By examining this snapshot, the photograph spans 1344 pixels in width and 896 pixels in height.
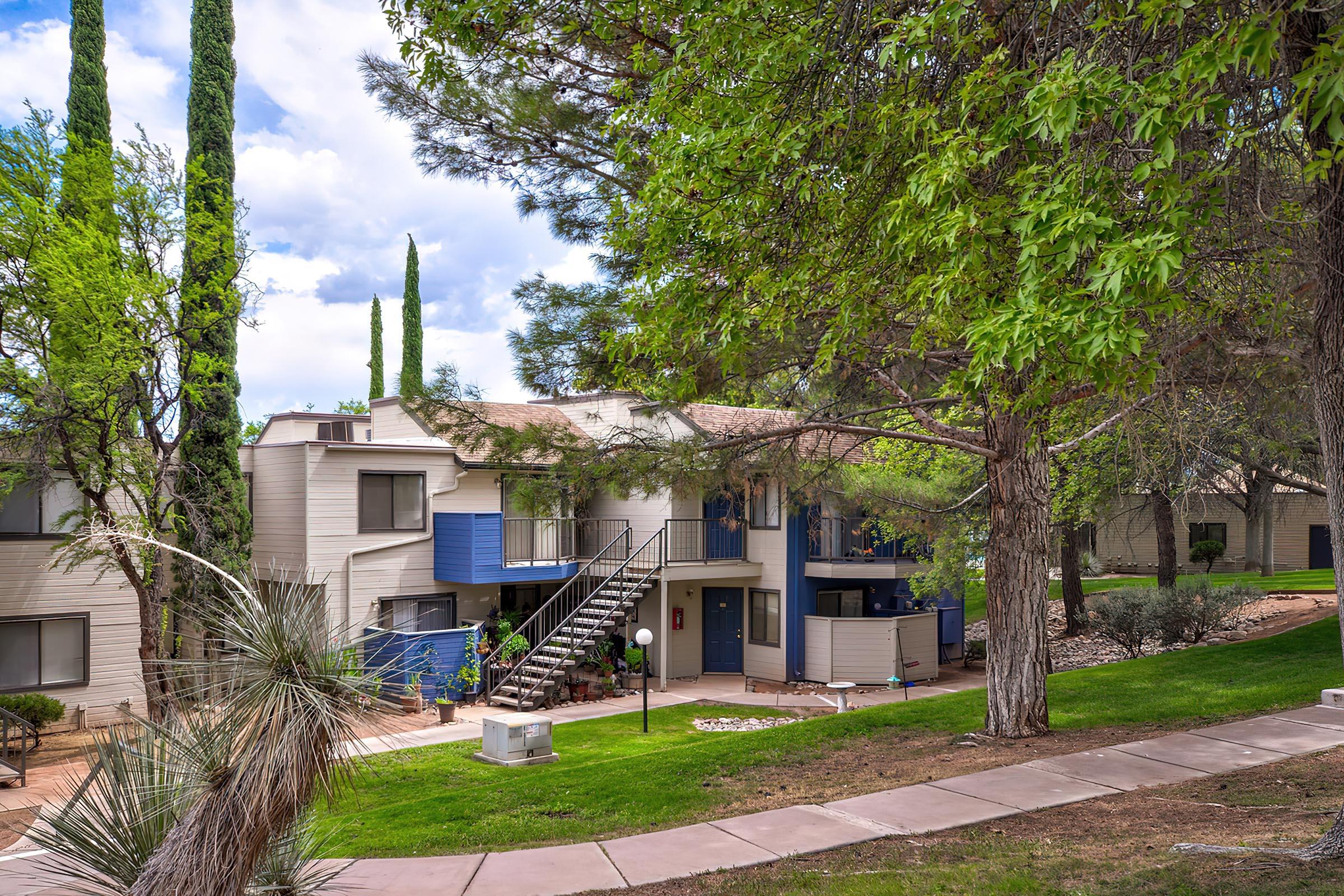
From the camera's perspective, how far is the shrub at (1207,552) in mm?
36188

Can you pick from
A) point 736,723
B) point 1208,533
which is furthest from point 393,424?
point 1208,533

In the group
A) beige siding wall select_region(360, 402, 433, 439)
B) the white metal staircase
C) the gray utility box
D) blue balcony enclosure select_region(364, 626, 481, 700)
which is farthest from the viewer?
beige siding wall select_region(360, 402, 433, 439)

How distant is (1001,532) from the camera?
1104cm

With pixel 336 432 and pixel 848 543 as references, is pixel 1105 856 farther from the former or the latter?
pixel 336 432

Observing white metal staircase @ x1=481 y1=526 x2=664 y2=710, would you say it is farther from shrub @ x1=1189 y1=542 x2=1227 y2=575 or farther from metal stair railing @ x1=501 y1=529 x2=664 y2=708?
shrub @ x1=1189 y1=542 x2=1227 y2=575

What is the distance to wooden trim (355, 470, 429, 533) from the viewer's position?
826 inches

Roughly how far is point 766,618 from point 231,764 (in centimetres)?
2006

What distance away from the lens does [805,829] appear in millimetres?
7695

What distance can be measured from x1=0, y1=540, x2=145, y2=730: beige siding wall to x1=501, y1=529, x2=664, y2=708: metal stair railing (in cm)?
773

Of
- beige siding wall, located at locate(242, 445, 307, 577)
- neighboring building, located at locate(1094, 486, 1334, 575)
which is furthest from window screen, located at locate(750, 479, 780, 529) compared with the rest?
neighboring building, located at locate(1094, 486, 1334, 575)

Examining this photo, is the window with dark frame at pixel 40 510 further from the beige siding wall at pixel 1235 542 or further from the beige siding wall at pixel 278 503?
the beige siding wall at pixel 1235 542

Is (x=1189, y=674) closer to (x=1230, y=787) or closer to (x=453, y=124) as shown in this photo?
(x=1230, y=787)

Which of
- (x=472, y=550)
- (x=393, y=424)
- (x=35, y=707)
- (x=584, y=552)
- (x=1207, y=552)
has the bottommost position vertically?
(x=35, y=707)

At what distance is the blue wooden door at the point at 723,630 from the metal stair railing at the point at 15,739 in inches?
580
